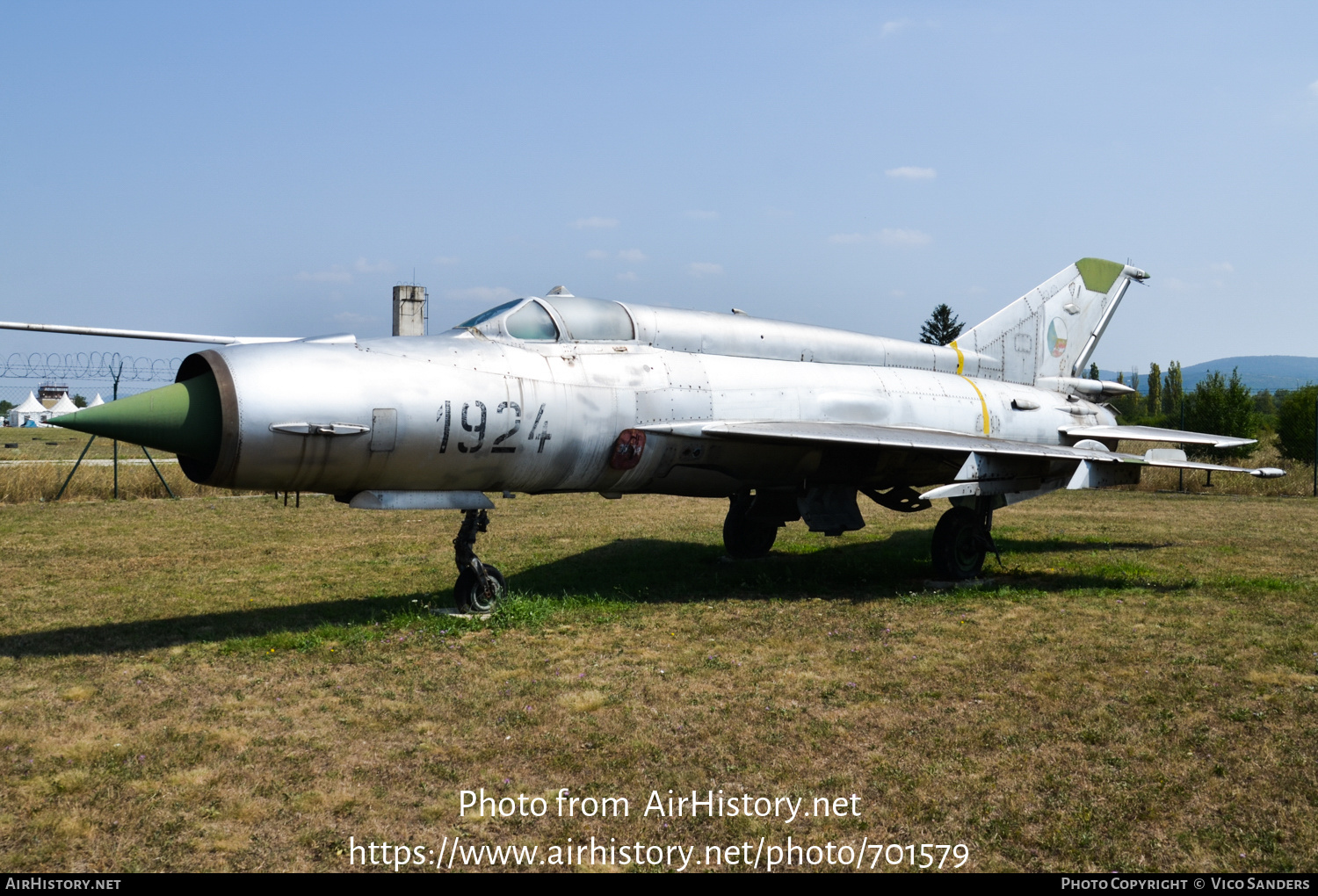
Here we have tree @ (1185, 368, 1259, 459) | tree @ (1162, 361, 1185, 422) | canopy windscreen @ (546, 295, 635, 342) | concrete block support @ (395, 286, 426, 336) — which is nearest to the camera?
canopy windscreen @ (546, 295, 635, 342)

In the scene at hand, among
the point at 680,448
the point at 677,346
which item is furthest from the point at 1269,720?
the point at 677,346

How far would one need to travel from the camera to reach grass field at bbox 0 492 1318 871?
4305 mm

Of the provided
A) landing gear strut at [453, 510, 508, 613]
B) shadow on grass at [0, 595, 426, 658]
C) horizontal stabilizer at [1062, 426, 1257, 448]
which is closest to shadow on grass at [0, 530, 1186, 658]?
shadow on grass at [0, 595, 426, 658]

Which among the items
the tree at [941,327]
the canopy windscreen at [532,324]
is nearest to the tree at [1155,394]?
the tree at [941,327]

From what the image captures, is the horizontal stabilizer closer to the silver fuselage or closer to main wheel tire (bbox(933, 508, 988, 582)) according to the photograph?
the silver fuselage

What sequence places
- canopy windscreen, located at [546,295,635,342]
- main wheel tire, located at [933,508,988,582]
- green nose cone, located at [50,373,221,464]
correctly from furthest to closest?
1. main wheel tire, located at [933,508,988,582]
2. canopy windscreen, located at [546,295,635,342]
3. green nose cone, located at [50,373,221,464]

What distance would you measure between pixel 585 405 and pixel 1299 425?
2759 cm

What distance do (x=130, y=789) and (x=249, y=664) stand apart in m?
2.37

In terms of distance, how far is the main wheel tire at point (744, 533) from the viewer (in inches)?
482

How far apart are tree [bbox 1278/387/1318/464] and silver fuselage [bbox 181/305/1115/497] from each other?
65.0 feet

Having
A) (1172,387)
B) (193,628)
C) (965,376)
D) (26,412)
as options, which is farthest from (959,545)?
(1172,387)

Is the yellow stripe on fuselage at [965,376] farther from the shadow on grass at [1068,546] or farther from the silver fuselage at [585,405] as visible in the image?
the shadow on grass at [1068,546]

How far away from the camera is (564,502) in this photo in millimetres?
19734
